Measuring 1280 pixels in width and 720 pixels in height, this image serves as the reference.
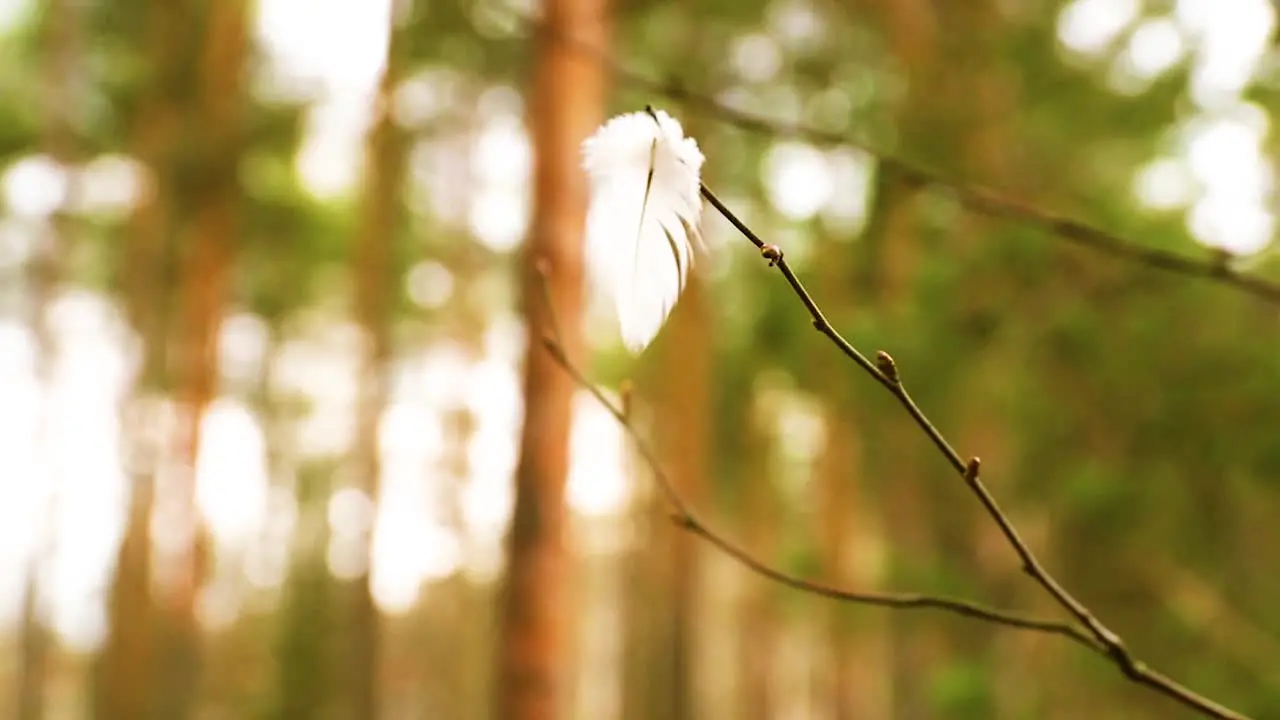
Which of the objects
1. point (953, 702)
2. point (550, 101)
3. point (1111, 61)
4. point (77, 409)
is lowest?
point (953, 702)

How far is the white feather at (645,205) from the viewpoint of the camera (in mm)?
718

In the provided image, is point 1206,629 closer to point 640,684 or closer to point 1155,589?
point 1155,589

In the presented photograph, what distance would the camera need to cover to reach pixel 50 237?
9625 mm

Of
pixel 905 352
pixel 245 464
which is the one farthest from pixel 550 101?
pixel 245 464

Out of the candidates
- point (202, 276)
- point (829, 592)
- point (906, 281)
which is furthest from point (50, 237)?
point (829, 592)

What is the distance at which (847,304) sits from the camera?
695 cm

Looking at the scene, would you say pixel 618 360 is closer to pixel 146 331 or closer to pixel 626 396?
pixel 146 331

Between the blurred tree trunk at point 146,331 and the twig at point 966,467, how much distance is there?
944 cm

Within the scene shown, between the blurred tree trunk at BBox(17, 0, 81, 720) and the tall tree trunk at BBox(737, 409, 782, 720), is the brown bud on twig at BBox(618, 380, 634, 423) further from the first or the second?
the tall tree trunk at BBox(737, 409, 782, 720)

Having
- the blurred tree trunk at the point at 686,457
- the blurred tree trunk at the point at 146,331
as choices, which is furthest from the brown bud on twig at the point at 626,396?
the blurred tree trunk at the point at 146,331

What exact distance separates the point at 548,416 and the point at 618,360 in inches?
340

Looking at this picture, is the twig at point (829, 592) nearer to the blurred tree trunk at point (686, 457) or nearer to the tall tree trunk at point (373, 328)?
the tall tree trunk at point (373, 328)

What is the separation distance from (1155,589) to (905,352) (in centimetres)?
101

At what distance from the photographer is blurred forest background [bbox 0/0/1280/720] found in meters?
3.29
